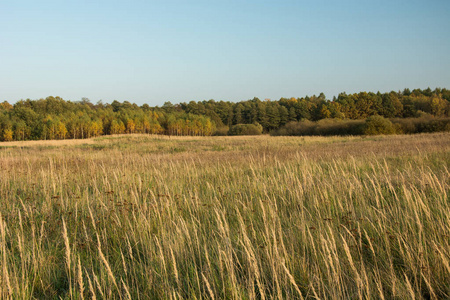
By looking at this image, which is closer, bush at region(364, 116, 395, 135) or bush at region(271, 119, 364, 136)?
bush at region(364, 116, 395, 135)

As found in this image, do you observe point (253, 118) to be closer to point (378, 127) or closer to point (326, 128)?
point (326, 128)

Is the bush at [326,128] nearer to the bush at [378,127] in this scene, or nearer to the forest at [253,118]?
the forest at [253,118]

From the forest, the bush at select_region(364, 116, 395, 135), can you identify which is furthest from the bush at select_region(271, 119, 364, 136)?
the bush at select_region(364, 116, 395, 135)

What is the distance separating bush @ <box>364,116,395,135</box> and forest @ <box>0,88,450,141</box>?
160 mm

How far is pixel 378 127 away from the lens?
38688 mm

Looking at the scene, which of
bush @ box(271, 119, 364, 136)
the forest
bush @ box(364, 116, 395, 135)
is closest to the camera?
bush @ box(364, 116, 395, 135)

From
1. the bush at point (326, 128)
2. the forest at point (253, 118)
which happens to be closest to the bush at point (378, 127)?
the forest at point (253, 118)

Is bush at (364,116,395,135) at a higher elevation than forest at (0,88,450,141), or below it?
below

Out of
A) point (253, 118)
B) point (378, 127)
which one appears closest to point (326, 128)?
point (378, 127)

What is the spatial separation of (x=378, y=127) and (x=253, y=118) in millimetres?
54319

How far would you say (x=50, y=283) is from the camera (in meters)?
2.36

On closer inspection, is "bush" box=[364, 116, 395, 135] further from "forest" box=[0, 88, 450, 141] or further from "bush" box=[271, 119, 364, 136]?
"bush" box=[271, 119, 364, 136]

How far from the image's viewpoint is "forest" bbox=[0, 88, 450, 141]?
4606 cm

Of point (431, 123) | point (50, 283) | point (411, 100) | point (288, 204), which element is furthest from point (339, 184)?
point (411, 100)
